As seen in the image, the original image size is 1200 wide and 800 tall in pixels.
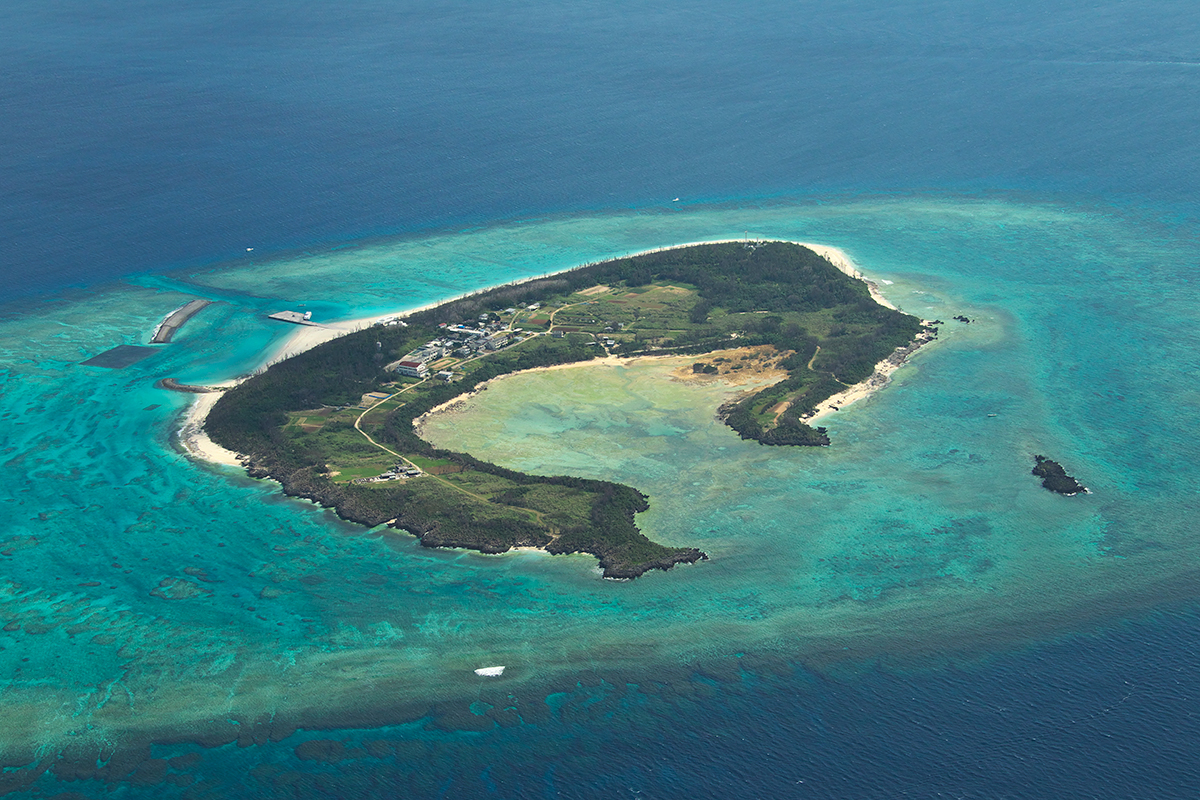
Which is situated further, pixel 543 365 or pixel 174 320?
pixel 174 320

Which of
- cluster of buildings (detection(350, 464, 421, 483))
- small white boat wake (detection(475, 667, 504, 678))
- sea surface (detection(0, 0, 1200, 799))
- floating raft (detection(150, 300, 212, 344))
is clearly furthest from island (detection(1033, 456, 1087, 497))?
floating raft (detection(150, 300, 212, 344))

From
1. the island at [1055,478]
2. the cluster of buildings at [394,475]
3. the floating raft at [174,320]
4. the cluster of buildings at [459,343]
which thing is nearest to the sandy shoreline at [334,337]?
the cluster of buildings at [459,343]

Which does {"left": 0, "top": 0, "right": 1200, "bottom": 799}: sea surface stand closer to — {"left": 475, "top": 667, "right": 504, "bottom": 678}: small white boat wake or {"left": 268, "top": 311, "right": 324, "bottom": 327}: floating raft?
{"left": 475, "top": 667, "right": 504, "bottom": 678}: small white boat wake

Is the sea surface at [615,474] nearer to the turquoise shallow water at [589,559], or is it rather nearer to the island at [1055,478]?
the turquoise shallow water at [589,559]

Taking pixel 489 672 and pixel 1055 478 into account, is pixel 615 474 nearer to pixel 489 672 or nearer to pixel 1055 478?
pixel 489 672

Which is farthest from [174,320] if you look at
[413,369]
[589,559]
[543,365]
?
[589,559]

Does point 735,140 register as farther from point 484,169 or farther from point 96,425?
point 96,425

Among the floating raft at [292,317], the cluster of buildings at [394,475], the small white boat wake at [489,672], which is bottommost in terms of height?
the small white boat wake at [489,672]
